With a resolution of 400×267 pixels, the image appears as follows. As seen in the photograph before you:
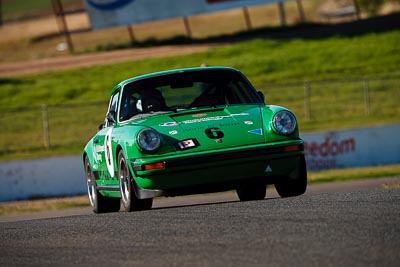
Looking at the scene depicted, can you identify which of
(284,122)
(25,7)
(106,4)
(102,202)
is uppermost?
(284,122)

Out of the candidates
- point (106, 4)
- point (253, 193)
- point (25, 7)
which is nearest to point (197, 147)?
point (253, 193)

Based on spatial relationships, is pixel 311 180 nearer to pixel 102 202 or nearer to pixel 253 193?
pixel 253 193

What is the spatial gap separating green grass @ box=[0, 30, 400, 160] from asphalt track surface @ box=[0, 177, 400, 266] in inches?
599

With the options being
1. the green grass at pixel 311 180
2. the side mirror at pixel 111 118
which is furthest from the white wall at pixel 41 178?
the side mirror at pixel 111 118

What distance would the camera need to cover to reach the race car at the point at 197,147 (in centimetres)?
1018

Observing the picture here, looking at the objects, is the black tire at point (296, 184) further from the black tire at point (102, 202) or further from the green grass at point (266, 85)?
the green grass at point (266, 85)

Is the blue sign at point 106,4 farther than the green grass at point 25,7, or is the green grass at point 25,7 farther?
the green grass at point 25,7

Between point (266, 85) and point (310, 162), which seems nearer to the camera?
point (310, 162)

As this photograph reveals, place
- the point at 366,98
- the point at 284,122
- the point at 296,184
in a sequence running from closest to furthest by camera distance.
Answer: the point at 284,122 → the point at 296,184 → the point at 366,98

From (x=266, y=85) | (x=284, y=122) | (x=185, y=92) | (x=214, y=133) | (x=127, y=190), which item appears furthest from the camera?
(x=266, y=85)

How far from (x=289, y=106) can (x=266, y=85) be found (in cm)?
224

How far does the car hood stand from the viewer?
33.6 feet

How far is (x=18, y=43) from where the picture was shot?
51594mm

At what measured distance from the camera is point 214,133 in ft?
33.8
